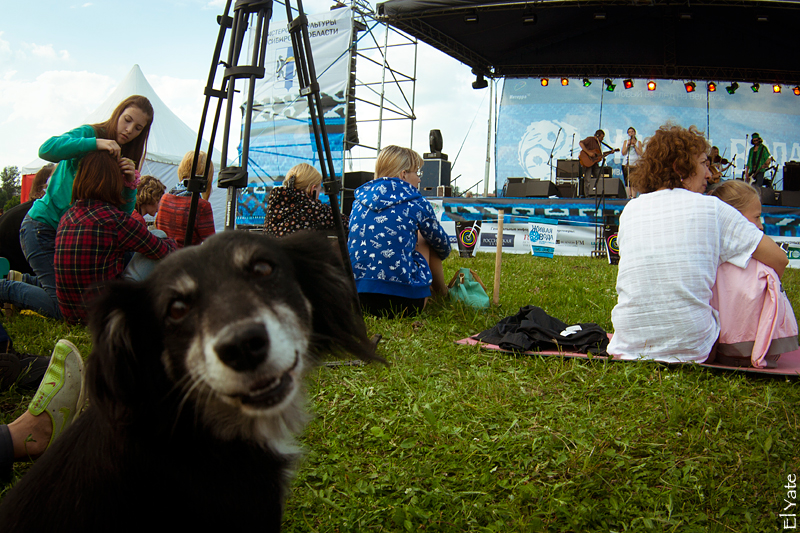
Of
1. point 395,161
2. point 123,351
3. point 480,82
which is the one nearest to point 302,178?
point 395,161

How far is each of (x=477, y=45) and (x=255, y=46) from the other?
12.8 metres

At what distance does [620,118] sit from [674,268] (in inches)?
527

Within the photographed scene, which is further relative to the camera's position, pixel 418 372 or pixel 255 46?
pixel 418 372

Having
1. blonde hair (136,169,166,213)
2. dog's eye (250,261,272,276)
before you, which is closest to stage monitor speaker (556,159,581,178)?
blonde hair (136,169,166,213)

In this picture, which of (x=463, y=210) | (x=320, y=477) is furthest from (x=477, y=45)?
(x=320, y=477)

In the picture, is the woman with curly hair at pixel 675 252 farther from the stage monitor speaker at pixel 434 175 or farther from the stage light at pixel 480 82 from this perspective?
the stage light at pixel 480 82

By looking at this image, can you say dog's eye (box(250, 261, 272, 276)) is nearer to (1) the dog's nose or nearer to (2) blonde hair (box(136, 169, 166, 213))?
(1) the dog's nose

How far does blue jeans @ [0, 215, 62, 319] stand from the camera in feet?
13.1

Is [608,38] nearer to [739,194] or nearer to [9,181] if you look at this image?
[739,194]

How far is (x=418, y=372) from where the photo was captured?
3.14 m

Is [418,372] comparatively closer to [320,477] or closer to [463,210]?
[320,477]

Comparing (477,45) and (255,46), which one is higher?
(477,45)

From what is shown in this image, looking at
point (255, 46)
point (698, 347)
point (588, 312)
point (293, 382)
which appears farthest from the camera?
point (588, 312)

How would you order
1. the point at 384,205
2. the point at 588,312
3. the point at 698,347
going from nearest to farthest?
1. the point at 698,347
2. the point at 384,205
3. the point at 588,312
